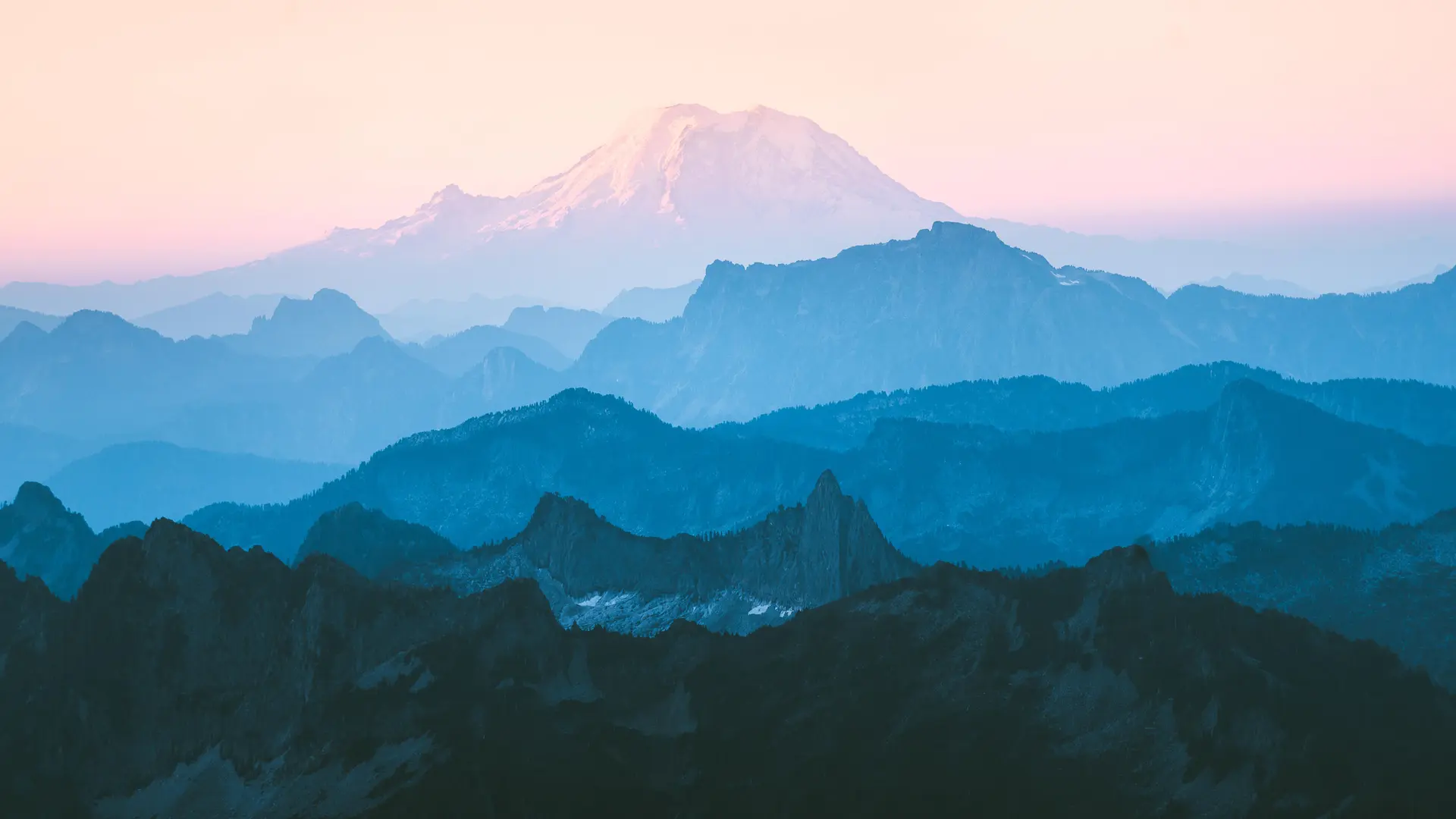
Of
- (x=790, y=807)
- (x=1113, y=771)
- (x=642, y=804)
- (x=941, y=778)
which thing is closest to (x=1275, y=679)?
(x=1113, y=771)

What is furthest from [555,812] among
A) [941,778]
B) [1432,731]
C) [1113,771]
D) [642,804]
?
[1432,731]

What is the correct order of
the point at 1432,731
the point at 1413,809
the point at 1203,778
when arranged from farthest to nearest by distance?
the point at 1432,731
the point at 1203,778
the point at 1413,809

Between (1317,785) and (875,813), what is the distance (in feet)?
150

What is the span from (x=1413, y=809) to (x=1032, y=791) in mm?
38636

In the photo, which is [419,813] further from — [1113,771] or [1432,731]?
[1432,731]

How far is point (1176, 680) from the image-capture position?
19988 cm

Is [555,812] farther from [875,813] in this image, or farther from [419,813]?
[875,813]

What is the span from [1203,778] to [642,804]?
61093 millimetres

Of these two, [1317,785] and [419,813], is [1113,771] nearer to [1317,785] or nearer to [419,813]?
[1317,785]

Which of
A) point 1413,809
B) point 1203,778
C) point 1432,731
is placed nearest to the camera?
point 1413,809

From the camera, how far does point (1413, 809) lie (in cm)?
17000

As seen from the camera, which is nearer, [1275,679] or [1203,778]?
[1203,778]

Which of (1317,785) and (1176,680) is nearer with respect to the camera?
(1317,785)

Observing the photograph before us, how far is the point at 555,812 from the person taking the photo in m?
195
